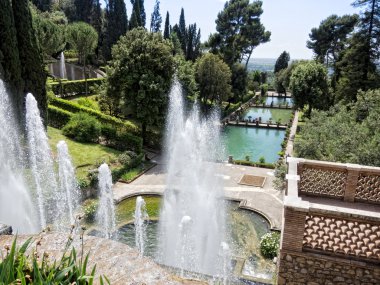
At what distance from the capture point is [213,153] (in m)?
22.2

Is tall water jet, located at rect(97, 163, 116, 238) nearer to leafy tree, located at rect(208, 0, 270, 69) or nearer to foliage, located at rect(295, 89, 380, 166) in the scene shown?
foliage, located at rect(295, 89, 380, 166)

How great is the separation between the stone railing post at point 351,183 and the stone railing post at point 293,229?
2.67 meters

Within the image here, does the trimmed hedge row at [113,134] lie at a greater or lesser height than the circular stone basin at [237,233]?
greater

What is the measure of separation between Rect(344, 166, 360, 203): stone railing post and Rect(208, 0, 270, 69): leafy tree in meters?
39.3

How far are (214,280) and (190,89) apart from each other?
16.6 metres

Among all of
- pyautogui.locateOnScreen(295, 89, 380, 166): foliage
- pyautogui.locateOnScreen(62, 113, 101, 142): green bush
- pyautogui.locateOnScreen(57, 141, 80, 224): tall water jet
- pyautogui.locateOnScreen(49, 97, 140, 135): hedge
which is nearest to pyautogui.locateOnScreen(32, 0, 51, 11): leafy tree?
pyautogui.locateOnScreen(49, 97, 140, 135): hedge

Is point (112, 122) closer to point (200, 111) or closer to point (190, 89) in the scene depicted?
point (190, 89)

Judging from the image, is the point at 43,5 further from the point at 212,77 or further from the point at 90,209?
the point at 90,209

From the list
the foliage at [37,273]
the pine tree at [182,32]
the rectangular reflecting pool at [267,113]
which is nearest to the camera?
the foliage at [37,273]

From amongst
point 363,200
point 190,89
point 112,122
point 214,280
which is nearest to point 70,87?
point 112,122

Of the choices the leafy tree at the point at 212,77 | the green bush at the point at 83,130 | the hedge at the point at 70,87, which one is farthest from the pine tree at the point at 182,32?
Answer: the green bush at the point at 83,130

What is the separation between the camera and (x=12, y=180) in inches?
492

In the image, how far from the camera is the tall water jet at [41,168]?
1256cm

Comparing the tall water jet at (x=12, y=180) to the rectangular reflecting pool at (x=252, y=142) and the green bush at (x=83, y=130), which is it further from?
the rectangular reflecting pool at (x=252, y=142)
